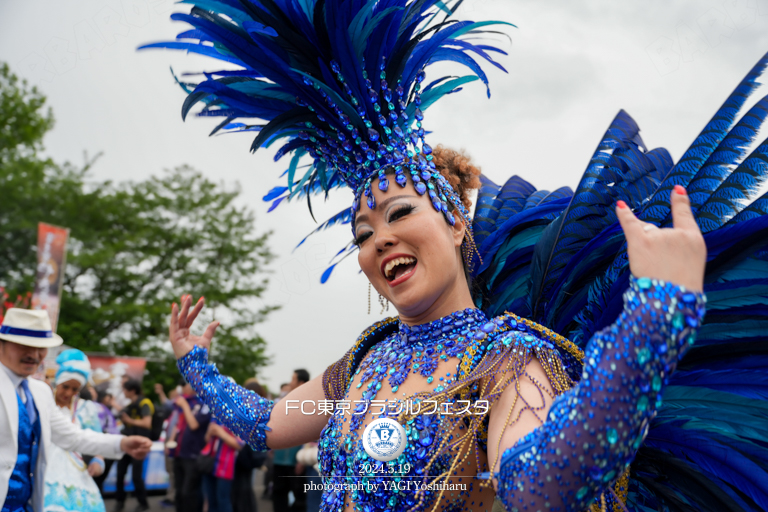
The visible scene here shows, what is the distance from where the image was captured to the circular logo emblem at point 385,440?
54.9 inches

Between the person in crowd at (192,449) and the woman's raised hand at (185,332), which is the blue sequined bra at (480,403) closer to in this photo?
the woman's raised hand at (185,332)

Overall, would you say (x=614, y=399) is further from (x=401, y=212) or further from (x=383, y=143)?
(x=383, y=143)

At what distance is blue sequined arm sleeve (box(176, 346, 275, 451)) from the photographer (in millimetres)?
1928

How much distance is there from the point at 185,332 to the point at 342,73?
107 cm

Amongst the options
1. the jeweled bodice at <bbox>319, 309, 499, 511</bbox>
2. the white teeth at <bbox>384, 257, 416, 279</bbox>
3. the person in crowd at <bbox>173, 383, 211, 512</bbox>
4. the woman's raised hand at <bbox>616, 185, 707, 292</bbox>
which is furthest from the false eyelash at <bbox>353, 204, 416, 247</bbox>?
the person in crowd at <bbox>173, 383, 211, 512</bbox>

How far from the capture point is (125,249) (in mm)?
18234

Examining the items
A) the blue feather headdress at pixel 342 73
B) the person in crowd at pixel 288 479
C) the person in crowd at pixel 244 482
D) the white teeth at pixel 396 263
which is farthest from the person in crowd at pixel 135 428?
the white teeth at pixel 396 263

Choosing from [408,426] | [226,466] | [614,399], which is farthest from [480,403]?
[226,466]

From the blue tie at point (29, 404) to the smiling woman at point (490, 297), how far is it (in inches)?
69.3

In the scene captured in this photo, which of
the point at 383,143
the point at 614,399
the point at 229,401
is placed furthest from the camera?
the point at 229,401

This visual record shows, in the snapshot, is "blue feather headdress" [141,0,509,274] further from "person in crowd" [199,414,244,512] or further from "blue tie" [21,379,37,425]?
"person in crowd" [199,414,244,512]

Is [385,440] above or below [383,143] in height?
below

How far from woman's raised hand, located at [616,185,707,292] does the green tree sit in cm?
1762

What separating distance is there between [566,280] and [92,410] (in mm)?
5434
